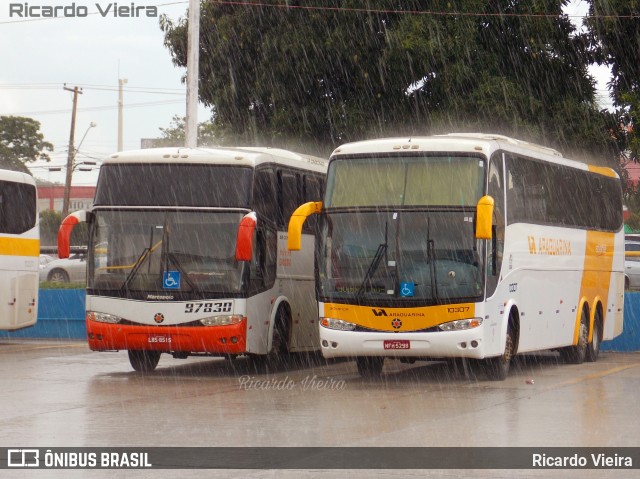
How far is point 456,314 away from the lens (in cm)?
1756

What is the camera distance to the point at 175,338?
18531 millimetres

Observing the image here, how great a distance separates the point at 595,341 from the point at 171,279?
865 cm

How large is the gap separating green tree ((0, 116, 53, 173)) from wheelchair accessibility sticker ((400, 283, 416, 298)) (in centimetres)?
7470

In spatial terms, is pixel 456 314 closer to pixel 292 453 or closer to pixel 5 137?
pixel 292 453

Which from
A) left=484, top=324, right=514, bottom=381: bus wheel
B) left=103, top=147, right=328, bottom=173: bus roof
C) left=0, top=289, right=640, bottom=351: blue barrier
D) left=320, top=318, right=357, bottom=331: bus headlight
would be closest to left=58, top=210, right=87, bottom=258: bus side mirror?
left=103, top=147, right=328, bottom=173: bus roof

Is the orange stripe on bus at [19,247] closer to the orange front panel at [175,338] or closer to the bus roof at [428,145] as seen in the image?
the orange front panel at [175,338]

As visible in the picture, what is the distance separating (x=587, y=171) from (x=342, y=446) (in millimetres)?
13279

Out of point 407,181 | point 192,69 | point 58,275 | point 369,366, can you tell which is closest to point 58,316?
point 192,69

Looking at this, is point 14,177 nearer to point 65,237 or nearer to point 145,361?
point 145,361

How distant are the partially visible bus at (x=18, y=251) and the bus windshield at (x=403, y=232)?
8803mm

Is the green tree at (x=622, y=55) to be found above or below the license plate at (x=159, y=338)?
above

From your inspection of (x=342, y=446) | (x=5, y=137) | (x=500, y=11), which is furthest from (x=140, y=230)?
(x=5, y=137)

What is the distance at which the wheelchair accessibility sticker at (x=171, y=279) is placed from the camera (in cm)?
1864

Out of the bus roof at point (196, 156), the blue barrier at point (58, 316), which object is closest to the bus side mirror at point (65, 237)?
the bus roof at point (196, 156)
